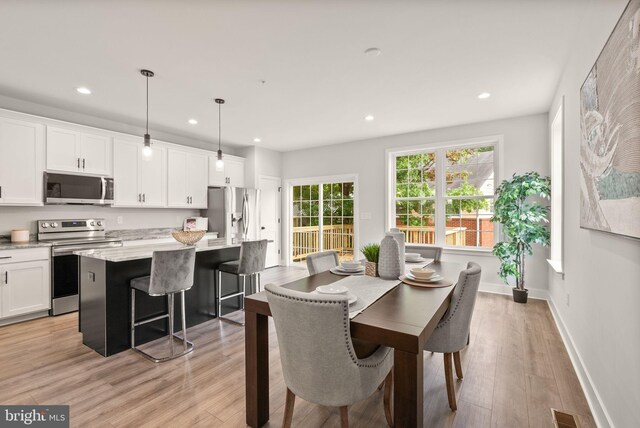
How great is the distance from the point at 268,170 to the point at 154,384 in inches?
190

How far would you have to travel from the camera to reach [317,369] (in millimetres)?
1344

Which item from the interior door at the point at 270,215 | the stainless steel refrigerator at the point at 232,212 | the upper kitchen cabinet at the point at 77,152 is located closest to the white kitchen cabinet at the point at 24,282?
the upper kitchen cabinet at the point at 77,152

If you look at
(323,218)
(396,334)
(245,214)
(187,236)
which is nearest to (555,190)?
(396,334)

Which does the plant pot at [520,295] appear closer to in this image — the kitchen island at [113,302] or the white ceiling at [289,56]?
the white ceiling at [289,56]

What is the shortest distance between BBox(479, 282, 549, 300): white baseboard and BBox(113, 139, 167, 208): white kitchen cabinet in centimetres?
515

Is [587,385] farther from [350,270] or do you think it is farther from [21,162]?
[21,162]

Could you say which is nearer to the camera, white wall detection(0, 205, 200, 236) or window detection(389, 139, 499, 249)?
white wall detection(0, 205, 200, 236)

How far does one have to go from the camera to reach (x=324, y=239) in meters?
6.37

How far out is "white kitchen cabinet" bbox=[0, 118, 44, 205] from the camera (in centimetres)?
342

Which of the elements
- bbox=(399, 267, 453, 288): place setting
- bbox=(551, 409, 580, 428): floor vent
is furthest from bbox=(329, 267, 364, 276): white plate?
bbox=(551, 409, 580, 428): floor vent

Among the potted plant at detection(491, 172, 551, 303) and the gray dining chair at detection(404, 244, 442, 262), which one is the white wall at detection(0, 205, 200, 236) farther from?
the potted plant at detection(491, 172, 551, 303)

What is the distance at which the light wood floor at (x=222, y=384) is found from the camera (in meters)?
1.83

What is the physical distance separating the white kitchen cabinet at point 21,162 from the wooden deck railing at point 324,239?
4.25 m

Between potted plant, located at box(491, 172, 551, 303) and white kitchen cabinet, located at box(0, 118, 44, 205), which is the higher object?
white kitchen cabinet, located at box(0, 118, 44, 205)
